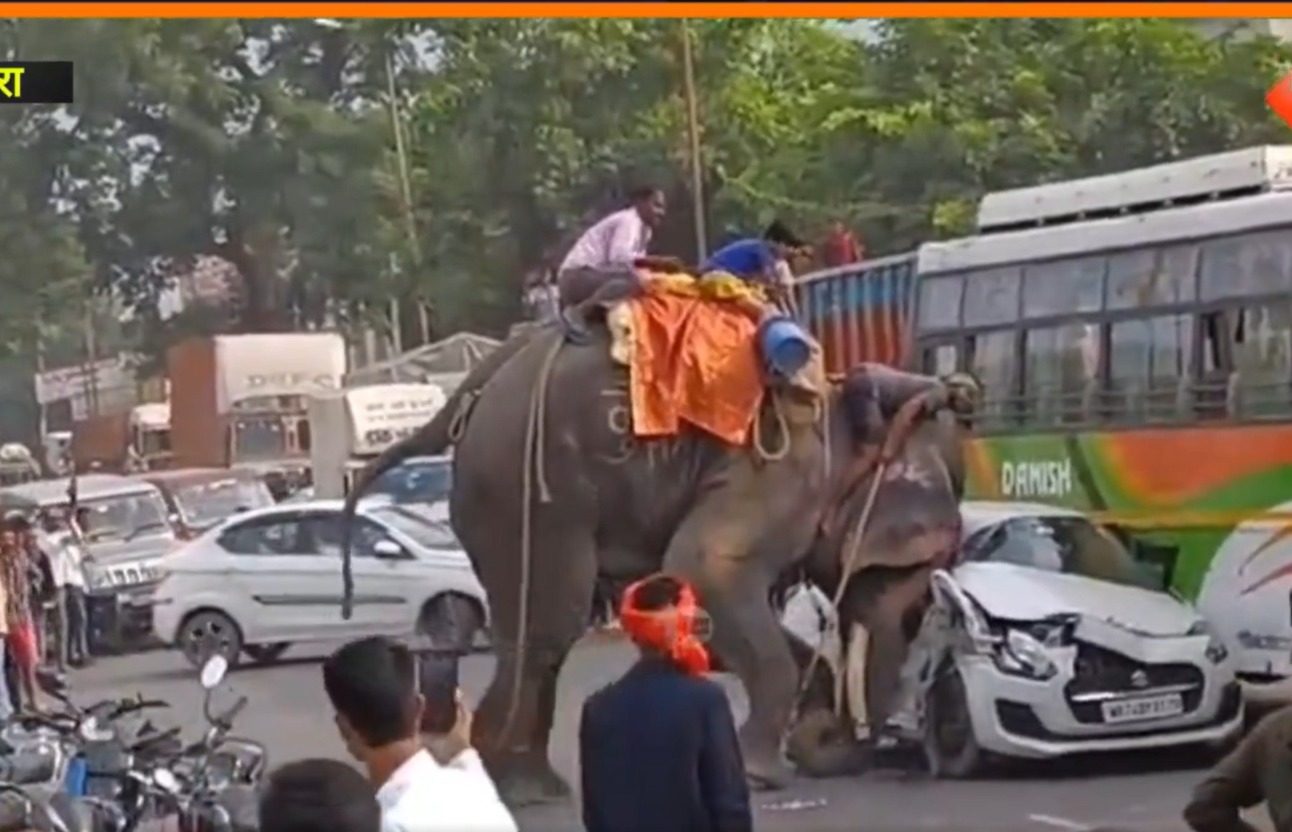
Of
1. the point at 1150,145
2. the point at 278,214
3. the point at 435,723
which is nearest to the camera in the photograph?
the point at 435,723

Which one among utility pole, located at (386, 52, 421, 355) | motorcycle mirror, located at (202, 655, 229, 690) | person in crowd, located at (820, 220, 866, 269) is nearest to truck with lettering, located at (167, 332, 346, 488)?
utility pole, located at (386, 52, 421, 355)

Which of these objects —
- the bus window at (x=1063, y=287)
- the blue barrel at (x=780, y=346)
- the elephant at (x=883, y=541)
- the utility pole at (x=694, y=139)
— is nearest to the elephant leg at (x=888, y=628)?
the elephant at (x=883, y=541)

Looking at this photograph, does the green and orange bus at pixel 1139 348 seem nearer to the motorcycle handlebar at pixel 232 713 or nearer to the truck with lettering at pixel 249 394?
the truck with lettering at pixel 249 394

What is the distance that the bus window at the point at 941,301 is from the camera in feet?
37.4

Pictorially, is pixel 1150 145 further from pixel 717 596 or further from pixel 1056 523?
pixel 717 596

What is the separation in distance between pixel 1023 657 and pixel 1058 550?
574 mm

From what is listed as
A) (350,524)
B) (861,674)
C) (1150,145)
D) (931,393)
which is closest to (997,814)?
(861,674)

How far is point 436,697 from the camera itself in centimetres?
582

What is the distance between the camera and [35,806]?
7.29m

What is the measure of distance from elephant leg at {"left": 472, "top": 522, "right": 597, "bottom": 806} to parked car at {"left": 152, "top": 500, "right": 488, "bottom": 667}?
3.00 feet

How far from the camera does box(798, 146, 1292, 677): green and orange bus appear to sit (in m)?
9.84

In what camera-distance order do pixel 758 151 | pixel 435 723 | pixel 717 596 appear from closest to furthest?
pixel 435 723 < pixel 717 596 < pixel 758 151

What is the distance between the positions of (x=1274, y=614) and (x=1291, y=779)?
16.8 ft

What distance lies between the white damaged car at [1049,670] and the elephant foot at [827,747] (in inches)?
3.9
